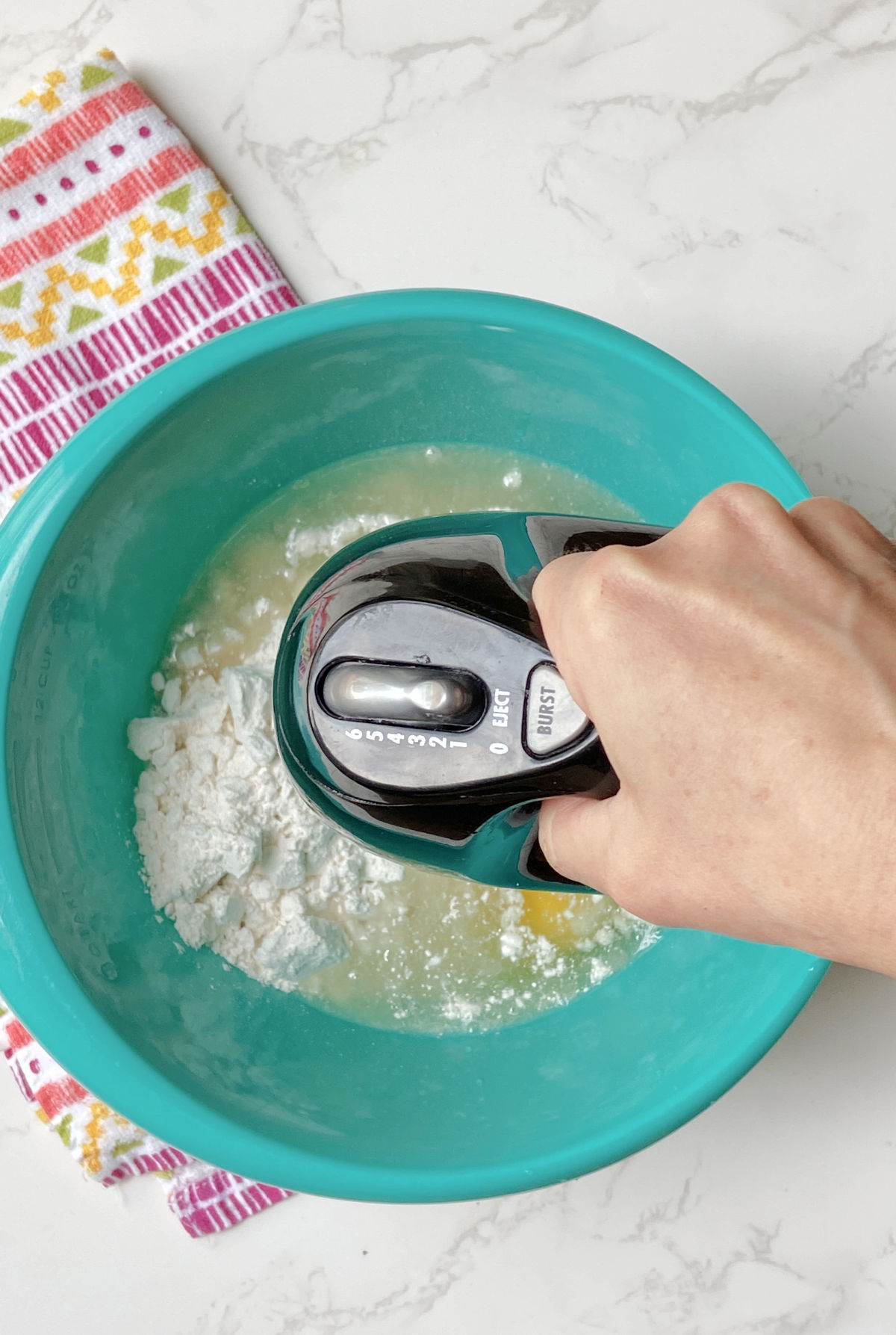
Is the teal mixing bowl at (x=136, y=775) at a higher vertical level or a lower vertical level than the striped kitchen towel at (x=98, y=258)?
lower

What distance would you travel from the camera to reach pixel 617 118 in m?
0.79

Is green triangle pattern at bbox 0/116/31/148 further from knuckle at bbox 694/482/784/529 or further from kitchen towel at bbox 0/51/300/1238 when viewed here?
knuckle at bbox 694/482/784/529

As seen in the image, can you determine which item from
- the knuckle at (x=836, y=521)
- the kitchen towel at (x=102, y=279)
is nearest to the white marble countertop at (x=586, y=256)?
the kitchen towel at (x=102, y=279)

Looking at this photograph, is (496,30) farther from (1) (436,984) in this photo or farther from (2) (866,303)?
(1) (436,984)

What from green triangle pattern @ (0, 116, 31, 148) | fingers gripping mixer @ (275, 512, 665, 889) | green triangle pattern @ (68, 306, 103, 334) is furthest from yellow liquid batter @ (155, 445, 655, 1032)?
green triangle pattern @ (0, 116, 31, 148)

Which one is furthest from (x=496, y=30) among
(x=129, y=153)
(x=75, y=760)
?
(x=75, y=760)

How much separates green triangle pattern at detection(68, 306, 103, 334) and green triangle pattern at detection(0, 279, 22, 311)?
35 mm

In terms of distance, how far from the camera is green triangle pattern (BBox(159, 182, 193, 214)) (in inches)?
30.3

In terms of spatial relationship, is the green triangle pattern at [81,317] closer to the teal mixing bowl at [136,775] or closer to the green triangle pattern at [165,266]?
the green triangle pattern at [165,266]

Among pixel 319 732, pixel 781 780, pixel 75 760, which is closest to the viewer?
pixel 781 780

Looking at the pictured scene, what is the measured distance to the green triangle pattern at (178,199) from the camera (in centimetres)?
77

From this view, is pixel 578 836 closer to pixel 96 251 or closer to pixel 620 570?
pixel 620 570

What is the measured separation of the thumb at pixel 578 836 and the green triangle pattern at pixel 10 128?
0.58 metres

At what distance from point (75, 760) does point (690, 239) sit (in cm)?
55
